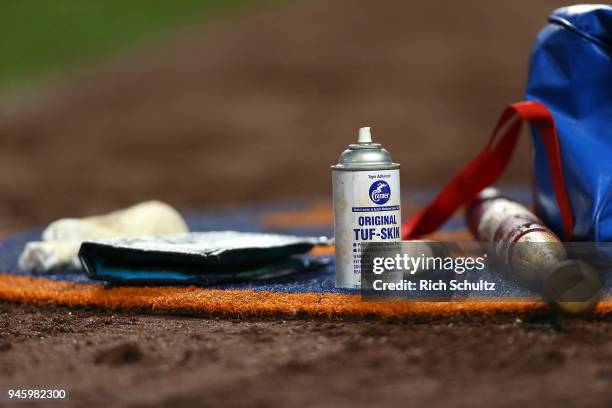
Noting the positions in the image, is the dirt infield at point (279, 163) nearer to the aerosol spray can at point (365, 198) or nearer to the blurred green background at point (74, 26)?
the aerosol spray can at point (365, 198)

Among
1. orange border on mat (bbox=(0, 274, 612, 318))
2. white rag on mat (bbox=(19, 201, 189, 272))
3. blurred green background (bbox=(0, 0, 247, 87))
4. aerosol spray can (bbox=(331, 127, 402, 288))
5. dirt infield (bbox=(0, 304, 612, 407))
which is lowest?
dirt infield (bbox=(0, 304, 612, 407))

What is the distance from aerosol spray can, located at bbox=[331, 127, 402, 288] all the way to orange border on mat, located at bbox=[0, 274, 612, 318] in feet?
0.38

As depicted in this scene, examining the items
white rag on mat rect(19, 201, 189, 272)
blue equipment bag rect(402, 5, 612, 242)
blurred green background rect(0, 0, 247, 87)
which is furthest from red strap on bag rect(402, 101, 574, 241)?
blurred green background rect(0, 0, 247, 87)

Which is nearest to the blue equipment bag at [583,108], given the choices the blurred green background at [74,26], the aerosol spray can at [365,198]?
the aerosol spray can at [365,198]

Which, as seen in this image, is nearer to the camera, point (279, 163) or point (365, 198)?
point (365, 198)

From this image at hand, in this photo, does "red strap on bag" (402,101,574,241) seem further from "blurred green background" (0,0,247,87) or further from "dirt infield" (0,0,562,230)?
"blurred green background" (0,0,247,87)

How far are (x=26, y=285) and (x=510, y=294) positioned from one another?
3.68 feet

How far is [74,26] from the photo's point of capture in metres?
8.93

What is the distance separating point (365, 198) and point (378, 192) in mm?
28

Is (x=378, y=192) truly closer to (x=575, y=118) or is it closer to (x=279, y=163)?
(x=575, y=118)

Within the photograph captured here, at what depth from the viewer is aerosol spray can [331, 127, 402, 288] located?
5.22ft

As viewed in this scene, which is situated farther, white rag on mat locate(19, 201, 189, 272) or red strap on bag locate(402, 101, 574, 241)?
white rag on mat locate(19, 201, 189, 272)

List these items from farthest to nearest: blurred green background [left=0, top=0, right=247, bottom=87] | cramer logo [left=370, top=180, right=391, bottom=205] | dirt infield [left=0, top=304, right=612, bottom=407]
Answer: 1. blurred green background [left=0, top=0, right=247, bottom=87]
2. cramer logo [left=370, top=180, right=391, bottom=205]
3. dirt infield [left=0, top=304, right=612, bottom=407]

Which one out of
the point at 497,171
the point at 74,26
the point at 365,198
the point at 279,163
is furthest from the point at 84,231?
the point at 74,26
